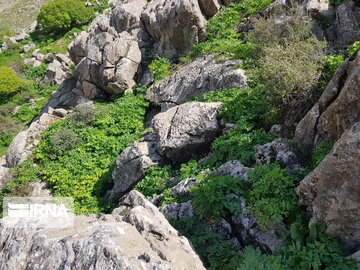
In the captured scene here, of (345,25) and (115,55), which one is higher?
(115,55)

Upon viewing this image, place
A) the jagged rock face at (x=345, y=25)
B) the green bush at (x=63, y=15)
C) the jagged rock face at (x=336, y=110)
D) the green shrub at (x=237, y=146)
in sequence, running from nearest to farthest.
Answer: the jagged rock face at (x=336, y=110)
the green shrub at (x=237, y=146)
the jagged rock face at (x=345, y=25)
the green bush at (x=63, y=15)

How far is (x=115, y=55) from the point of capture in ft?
60.0

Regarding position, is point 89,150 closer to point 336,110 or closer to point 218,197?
point 218,197

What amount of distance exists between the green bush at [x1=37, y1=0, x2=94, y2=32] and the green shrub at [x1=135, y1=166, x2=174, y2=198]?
28.0m

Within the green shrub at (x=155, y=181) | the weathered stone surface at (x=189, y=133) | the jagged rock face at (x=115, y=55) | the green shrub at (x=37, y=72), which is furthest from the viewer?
the green shrub at (x=37, y=72)

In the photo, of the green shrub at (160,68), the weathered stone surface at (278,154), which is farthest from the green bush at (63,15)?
the weathered stone surface at (278,154)

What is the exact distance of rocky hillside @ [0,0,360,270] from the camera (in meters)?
4.93

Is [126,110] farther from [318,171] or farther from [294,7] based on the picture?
[318,171]

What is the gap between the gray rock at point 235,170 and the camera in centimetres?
730

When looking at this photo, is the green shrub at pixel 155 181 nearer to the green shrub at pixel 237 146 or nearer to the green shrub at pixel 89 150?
the green shrub at pixel 237 146

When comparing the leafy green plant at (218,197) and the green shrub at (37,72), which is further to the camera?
the green shrub at (37,72)

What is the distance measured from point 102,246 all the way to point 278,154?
454 cm

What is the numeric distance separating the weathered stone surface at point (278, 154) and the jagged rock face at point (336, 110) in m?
0.53

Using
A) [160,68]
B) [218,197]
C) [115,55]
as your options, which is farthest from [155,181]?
[115,55]
